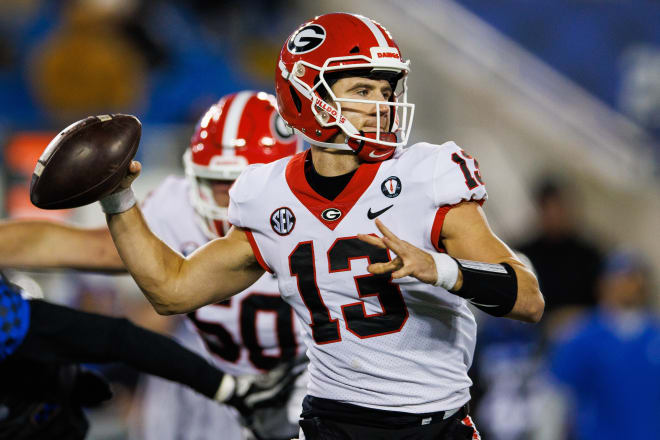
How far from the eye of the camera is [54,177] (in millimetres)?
2668

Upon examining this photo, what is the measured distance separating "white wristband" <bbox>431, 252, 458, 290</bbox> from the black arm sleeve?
1.15 m

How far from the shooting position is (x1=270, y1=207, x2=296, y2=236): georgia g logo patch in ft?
9.02

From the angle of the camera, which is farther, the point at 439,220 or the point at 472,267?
the point at 439,220

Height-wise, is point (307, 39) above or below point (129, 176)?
above

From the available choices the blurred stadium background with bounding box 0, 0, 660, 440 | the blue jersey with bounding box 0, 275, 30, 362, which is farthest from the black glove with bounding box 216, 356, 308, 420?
the blurred stadium background with bounding box 0, 0, 660, 440

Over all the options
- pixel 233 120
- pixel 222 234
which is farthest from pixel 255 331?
pixel 233 120

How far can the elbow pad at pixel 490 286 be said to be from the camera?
2.38 meters

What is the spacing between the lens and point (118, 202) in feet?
9.22

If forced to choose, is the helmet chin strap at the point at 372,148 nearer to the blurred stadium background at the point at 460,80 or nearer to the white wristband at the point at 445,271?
the white wristband at the point at 445,271

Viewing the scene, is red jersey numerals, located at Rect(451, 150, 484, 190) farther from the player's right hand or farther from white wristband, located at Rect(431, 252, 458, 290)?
the player's right hand

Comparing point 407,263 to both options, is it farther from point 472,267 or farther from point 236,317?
point 236,317

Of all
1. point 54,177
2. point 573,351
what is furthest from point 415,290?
point 573,351

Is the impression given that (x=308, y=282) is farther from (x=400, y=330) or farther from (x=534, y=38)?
(x=534, y=38)

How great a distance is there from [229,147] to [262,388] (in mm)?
847
